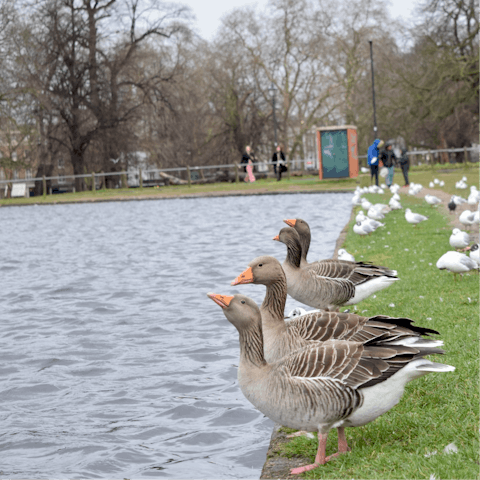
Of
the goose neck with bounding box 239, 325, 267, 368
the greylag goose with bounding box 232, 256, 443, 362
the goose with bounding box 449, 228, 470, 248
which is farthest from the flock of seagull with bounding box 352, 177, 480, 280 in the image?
the goose neck with bounding box 239, 325, 267, 368

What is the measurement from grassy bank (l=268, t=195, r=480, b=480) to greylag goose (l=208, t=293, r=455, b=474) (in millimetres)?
309

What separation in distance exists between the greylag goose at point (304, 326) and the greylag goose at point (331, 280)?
1589mm

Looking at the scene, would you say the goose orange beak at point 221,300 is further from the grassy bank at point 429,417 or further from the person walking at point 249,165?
the person walking at point 249,165

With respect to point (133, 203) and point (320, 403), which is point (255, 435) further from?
point (133, 203)

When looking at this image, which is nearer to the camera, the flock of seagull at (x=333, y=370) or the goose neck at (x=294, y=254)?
the flock of seagull at (x=333, y=370)

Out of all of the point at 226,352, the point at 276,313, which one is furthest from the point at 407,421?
the point at 226,352

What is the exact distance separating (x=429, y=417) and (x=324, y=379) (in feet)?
3.51

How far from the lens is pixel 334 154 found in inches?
1443

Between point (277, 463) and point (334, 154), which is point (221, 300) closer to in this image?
point (277, 463)

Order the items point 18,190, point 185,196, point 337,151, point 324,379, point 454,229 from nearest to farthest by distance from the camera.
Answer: point 324,379 < point 454,229 < point 337,151 < point 185,196 < point 18,190

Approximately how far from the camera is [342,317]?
17.0 feet

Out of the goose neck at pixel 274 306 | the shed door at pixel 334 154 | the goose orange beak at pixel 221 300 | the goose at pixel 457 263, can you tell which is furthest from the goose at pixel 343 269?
the shed door at pixel 334 154

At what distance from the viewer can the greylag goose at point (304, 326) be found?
4.61 meters

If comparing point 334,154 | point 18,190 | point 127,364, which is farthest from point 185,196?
point 127,364
